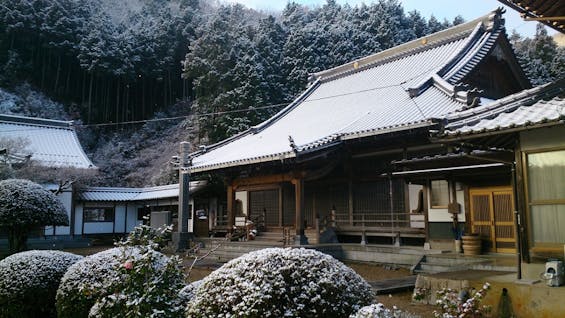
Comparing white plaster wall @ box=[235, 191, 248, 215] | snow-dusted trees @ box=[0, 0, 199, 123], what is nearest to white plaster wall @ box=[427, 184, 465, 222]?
white plaster wall @ box=[235, 191, 248, 215]

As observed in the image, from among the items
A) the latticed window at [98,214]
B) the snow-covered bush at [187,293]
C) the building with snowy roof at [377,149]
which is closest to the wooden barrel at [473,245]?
the building with snowy roof at [377,149]

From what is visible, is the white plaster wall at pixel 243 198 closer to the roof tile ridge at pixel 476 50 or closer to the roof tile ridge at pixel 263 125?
the roof tile ridge at pixel 263 125

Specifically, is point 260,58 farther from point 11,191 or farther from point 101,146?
point 11,191

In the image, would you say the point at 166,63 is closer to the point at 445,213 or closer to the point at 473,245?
the point at 445,213

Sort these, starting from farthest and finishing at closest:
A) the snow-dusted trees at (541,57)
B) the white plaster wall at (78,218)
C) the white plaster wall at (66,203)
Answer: the snow-dusted trees at (541,57) < the white plaster wall at (78,218) < the white plaster wall at (66,203)

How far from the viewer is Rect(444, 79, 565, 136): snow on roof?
631 cm

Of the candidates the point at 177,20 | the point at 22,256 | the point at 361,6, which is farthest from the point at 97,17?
the point at 22,256

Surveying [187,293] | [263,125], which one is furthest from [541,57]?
[187,293]

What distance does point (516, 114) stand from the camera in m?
6.89

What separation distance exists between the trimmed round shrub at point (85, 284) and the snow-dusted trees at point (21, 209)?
8720mm

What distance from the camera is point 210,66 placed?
3309 centimetres

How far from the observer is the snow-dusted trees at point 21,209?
1370 cm

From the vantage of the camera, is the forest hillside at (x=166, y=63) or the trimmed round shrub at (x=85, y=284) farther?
the forest hillside at (x=166, y=63)

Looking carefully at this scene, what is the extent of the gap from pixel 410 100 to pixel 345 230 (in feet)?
17.2
